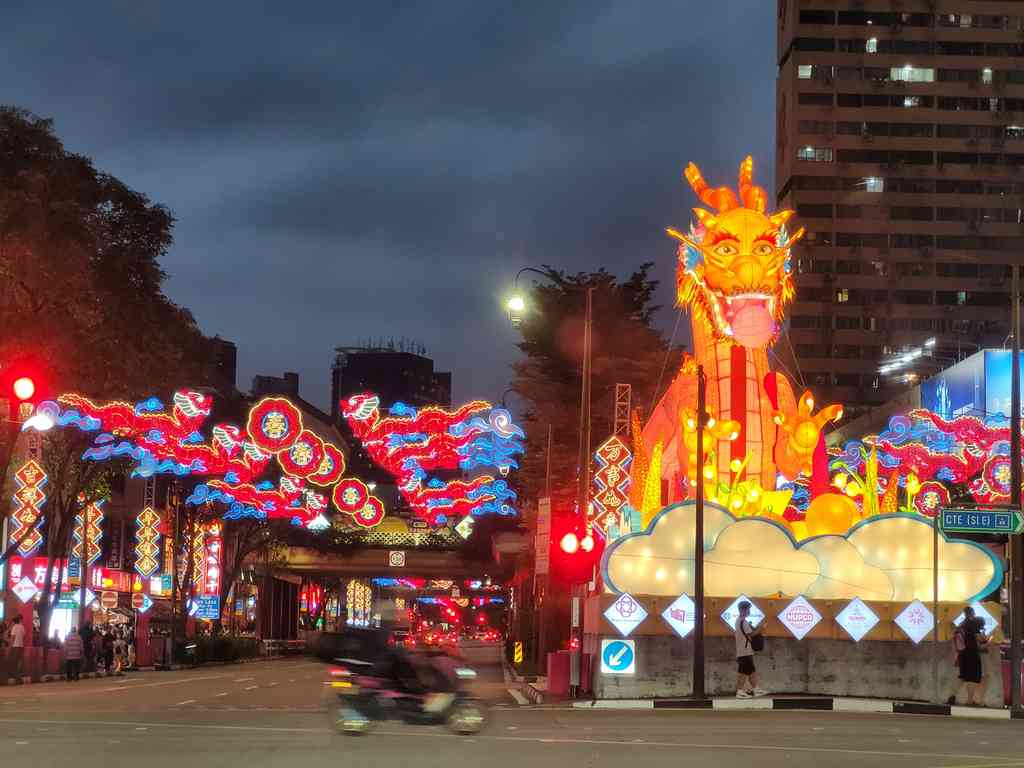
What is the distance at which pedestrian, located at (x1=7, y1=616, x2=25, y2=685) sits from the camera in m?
42.9

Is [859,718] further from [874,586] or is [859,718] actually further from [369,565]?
[369,565]

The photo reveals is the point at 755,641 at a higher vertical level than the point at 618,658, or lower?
higher

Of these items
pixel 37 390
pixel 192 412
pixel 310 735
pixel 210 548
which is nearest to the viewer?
pixel 37 390

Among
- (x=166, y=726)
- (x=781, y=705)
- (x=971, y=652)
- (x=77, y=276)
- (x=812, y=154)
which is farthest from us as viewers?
(x=812, y=154)

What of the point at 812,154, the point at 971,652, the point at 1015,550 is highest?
the point at 812,154

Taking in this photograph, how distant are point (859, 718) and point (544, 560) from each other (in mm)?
9004

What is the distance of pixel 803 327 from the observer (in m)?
121

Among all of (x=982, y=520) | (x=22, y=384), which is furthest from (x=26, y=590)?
(x=22, y=384)

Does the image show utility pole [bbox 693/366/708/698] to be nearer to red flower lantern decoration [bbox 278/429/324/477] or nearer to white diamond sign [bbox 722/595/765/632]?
white diamond sign [bbox 722/595/765/632]

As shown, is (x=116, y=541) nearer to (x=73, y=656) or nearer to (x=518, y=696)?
(x=73, y=656)

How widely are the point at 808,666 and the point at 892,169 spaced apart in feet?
305

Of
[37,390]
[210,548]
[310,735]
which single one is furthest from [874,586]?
[210,548]

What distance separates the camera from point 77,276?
3872 centimetres

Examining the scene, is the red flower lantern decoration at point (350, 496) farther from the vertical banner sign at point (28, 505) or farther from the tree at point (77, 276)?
the vertical banner sign at point (28, 505)
